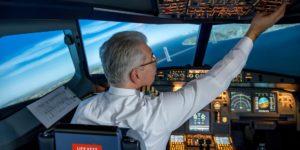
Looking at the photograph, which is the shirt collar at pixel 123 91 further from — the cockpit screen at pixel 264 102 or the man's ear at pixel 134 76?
the cockpit screen at pixel 264 102

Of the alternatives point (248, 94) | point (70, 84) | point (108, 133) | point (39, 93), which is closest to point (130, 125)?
point (108, 133)

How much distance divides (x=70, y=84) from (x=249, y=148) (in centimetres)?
190

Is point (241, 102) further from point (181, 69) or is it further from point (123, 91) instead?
point (123, 91)

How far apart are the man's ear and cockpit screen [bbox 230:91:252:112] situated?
6.69 feet

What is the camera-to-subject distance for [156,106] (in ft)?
5.57

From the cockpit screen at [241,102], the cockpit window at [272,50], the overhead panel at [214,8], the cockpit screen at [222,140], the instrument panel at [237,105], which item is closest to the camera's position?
the overhead panel at [214,8]

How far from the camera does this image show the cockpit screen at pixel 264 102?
3.55 metres

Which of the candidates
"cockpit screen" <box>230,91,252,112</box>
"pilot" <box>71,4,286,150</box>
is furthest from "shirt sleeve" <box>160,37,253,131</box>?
"cockpit screen" <box>230,91,252,112</box>

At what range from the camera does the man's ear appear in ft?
5.56

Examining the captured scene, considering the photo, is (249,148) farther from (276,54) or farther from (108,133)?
(108,133)

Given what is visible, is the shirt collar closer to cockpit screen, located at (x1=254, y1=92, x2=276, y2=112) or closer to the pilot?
the pilot

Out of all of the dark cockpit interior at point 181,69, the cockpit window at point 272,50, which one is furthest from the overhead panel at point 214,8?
the cockpit window at point 272,50

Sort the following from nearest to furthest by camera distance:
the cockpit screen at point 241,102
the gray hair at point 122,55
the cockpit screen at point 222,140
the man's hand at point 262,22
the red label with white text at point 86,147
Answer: the red label with white text at point 86,147 → the gray hair at point 122,55 → the man's hand at point 262,22 → the cockpit screen at point 222,140 → the cockpit screen at point 241,102

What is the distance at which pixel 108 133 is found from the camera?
1391mm
